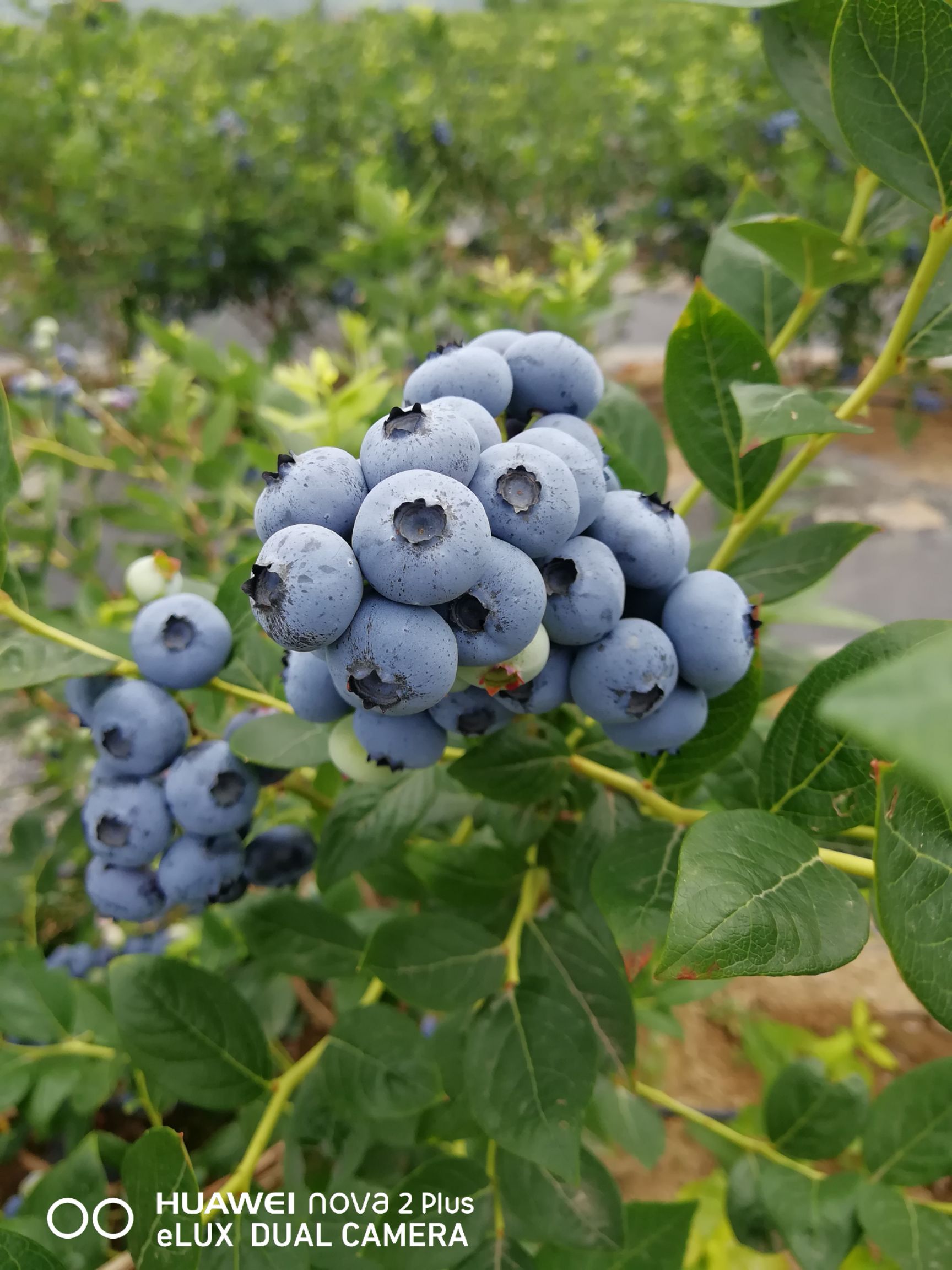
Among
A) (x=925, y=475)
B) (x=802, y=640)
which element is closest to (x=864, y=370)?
(x=925, y=475)

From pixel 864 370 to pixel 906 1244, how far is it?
4.25m

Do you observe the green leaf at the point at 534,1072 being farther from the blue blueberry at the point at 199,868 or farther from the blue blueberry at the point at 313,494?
the blue blueberry at the point at 313,494

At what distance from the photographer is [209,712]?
3.04 feet

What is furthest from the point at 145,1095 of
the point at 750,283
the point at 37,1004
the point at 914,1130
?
the point at 750,283

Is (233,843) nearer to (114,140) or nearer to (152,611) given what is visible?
(152,611)

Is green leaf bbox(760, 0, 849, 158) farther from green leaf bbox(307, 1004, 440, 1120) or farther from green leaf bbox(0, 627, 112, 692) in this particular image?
green leaf bbox(307, 1004, 440, 1120)

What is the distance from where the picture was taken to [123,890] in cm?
88

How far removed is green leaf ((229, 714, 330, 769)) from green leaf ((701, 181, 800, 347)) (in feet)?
2.36

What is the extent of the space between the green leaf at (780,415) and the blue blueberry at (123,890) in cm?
77

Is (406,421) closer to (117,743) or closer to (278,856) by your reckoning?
(117,743)

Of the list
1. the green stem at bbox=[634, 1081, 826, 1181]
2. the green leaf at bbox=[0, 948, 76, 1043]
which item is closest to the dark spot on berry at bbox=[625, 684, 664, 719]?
the green stem at bbox=[634, 1081, 826, 1181]

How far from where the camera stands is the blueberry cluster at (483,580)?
0.45 meters

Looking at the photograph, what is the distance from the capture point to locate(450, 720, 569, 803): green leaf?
726 millimetres

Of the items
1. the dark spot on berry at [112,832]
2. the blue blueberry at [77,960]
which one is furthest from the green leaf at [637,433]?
the blue blueberry at [77,960]
